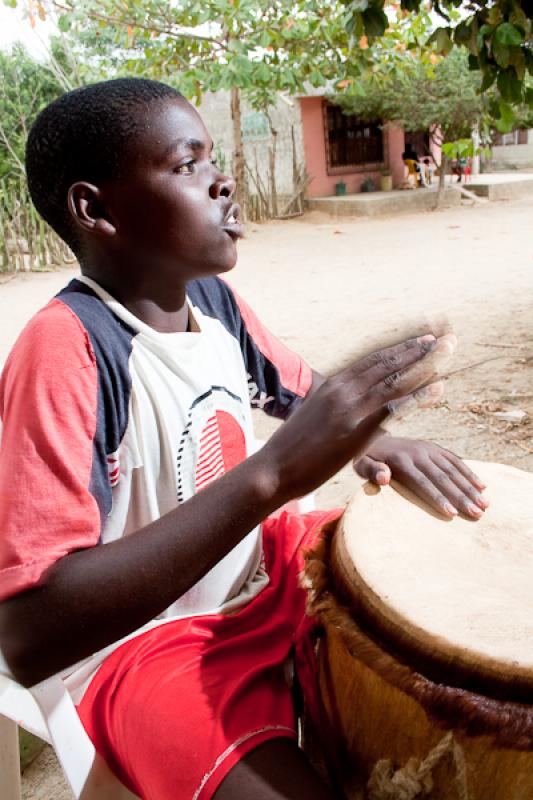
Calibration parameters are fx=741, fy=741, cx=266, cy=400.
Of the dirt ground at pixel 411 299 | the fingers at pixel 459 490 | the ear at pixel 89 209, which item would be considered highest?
the ear at pixel 89 209

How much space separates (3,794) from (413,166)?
1617 centimetres

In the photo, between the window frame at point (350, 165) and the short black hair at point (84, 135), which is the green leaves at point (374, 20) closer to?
the short black hair at point (84, 135)

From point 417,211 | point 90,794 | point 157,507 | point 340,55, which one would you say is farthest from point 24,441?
point 417,211

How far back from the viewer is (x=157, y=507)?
109cm

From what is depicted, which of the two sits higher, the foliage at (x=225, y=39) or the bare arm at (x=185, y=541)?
the foliage at (x=225, y=39)

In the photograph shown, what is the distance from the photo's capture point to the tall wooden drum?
2.51 feet

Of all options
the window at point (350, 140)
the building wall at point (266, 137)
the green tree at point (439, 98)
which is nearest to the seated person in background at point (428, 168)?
the window at point (350, 140)

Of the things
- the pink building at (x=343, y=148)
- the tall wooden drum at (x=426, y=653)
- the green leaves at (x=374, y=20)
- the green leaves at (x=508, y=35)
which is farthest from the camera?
the pink building at (x=343, y=148)

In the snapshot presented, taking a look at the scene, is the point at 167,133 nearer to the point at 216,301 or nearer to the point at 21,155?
the point at 216,301

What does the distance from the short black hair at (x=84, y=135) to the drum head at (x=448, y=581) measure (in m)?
0.63

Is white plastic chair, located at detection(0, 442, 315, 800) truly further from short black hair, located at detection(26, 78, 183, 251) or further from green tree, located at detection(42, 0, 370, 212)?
green tree, located at detection(42, 0, 370, 212)

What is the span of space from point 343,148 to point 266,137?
191 centimetres

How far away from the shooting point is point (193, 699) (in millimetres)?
924

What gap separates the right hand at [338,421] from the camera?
2.80 ft
